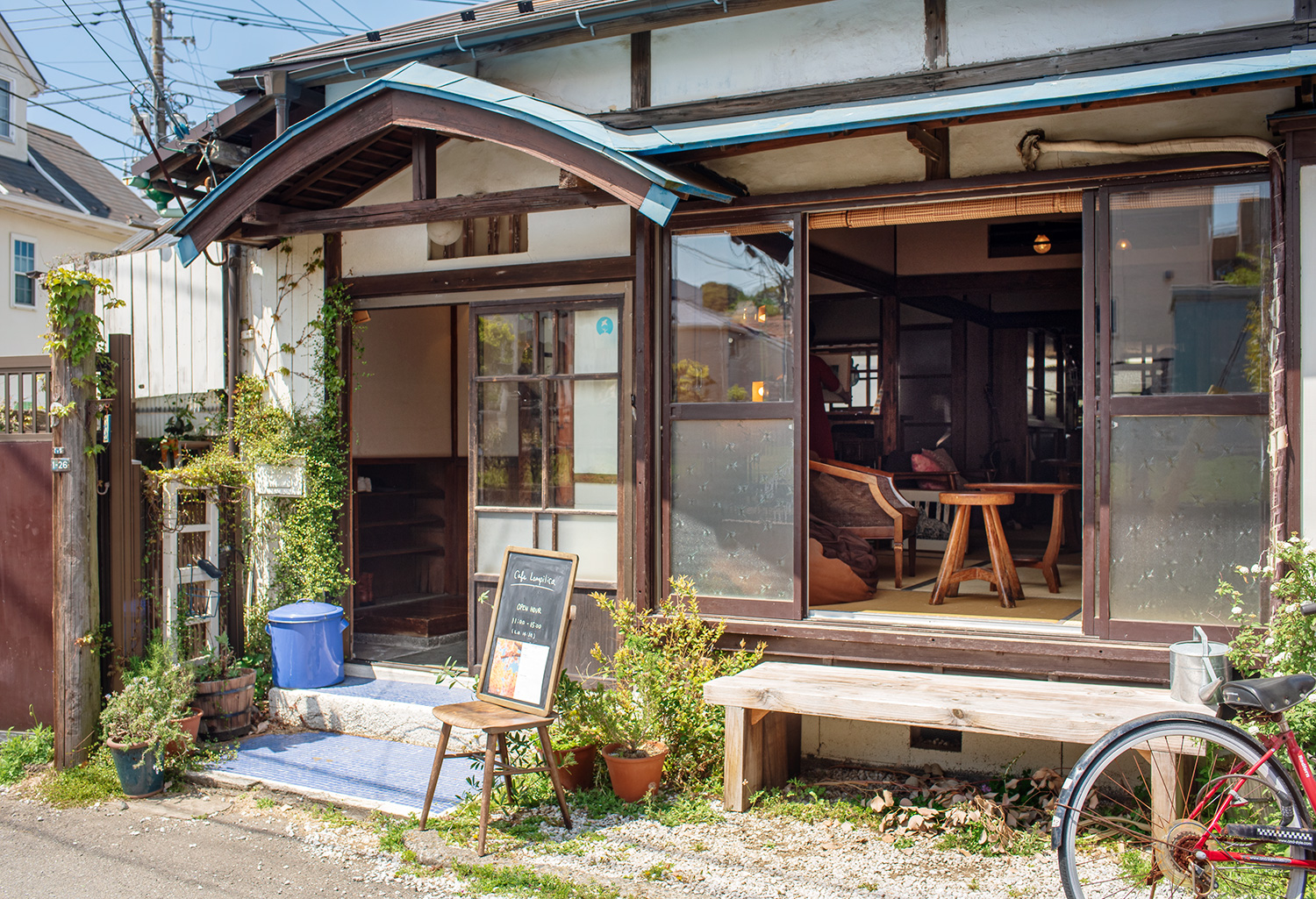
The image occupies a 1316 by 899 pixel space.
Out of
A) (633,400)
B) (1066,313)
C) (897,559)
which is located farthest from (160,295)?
(1066,313)

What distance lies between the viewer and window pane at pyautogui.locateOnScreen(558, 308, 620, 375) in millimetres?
6328

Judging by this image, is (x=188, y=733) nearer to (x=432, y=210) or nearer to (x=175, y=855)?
(x=175, y=855)

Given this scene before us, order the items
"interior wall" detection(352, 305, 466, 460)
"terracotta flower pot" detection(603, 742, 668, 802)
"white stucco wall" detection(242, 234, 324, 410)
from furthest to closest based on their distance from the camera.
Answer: "interior wall" detection(352, 305, 466, 460)
"white stucco wall" detection(242, 234, 324, 410)
"terracotta flower pot" detection(603, 742, 668, 802)

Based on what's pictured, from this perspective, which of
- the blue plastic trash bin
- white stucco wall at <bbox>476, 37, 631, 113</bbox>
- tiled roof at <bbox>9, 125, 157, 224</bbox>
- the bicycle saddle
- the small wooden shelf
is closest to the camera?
the bicycle saddle

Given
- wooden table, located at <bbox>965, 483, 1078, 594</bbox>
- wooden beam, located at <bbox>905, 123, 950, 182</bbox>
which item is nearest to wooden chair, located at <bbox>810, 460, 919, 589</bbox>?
wooden table, located at <bbox>965, 483, 1078, 594</bbox>

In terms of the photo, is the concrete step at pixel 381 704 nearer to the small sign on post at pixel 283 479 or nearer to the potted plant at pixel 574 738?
the potted plant at pixel 574 738

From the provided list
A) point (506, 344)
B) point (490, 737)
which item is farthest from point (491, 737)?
point (506, 344)

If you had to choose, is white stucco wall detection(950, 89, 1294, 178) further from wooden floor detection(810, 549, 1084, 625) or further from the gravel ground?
the gravel ground

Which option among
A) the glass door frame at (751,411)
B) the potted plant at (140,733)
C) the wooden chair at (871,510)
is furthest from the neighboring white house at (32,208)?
the wooden chair at (871,510)

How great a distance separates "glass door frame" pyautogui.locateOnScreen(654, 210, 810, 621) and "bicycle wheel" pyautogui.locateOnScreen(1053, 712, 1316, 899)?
1.96 m

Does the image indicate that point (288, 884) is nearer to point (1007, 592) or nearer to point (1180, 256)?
point (1007, 592)

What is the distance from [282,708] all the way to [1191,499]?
18.3 feet

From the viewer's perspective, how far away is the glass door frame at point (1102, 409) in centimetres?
479

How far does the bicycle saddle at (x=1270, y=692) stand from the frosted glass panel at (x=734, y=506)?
7.87 feet
